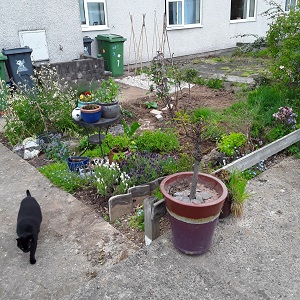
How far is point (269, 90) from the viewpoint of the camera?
6.04m

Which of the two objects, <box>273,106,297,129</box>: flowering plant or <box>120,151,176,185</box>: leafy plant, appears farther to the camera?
<box>273,106,297,129</box>: flowering plant

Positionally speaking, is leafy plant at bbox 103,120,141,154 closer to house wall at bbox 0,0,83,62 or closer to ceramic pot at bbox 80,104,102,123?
ceramic pot at bbox 80,104,102,123

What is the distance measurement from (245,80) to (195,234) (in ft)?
21.9

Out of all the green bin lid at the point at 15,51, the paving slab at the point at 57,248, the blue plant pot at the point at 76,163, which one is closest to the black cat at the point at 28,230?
the paving slab at the point at 57,248

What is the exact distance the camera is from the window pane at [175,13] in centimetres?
1127

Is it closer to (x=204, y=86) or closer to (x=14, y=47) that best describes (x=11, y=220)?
(x=14, y=47)

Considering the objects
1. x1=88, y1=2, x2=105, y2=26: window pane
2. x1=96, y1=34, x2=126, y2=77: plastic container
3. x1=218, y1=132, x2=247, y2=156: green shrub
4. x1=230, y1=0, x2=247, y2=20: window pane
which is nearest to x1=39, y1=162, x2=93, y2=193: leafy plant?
x1=218, y1=132, x2=247, y2=156: green shrub

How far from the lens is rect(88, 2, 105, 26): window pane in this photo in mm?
9336

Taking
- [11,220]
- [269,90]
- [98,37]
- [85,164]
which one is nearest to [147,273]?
[11,220]

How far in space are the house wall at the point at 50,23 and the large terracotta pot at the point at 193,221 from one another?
6060mm

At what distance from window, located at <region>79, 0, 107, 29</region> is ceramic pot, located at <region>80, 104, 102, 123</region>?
6.27 m

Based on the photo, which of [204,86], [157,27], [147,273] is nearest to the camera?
[147,273]

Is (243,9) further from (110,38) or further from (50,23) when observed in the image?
(50,23)

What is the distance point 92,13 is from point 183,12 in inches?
142
